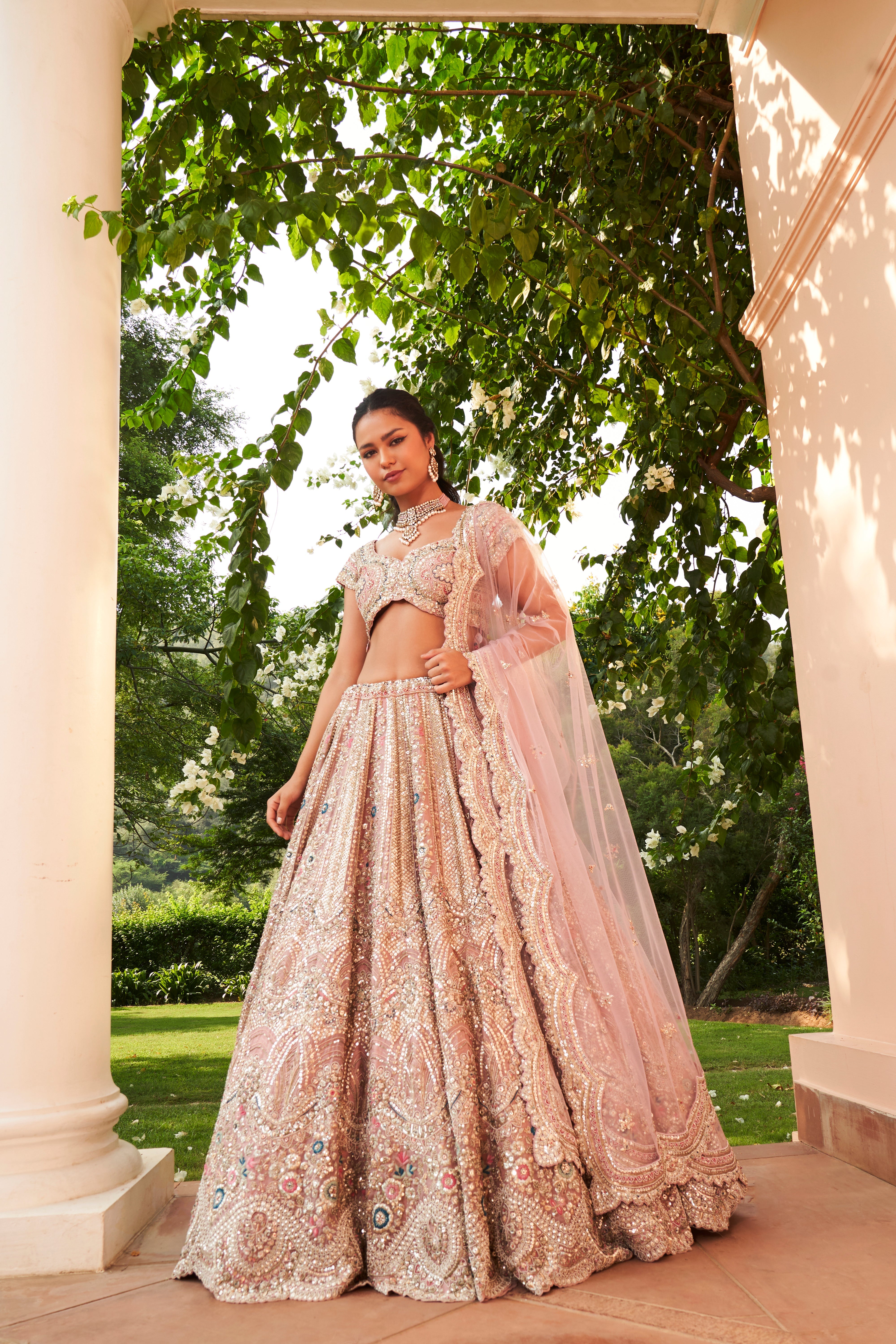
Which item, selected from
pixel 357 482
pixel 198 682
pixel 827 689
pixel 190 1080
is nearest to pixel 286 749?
pixel 198 682

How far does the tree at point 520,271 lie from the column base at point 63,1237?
1302 mm

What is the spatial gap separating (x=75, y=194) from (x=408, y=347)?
218 cm

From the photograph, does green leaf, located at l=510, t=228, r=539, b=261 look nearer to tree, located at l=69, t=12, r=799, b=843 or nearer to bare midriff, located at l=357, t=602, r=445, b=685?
tree, located at l=69, t=12, r=799, b=843

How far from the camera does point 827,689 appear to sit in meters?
2.54

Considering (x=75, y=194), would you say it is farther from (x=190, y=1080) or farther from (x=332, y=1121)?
(x=190, y=1080)

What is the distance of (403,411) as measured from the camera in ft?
8.20

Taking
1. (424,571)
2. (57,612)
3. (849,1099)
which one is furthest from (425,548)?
(849,1099)

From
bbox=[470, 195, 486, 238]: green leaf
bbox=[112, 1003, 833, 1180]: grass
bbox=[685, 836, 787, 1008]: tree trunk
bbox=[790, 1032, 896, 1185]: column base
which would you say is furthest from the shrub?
bbox=[470, 195, 486, 238]: green leaf

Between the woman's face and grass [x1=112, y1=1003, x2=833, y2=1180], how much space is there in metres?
2.27

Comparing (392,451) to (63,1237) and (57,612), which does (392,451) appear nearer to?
(57,612)

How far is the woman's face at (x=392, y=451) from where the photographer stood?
248cm

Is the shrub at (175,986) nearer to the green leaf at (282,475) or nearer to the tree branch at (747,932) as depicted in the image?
the tree branch at (747,932)

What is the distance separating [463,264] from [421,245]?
11 centimetres

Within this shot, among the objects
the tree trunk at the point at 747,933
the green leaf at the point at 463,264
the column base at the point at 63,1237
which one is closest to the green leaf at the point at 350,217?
the green leaf at the point at 463,264
